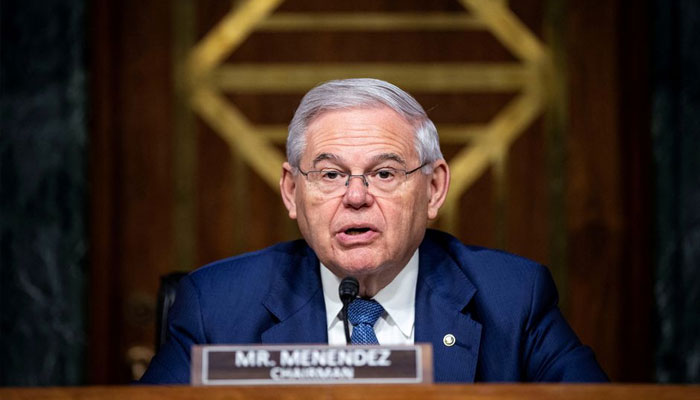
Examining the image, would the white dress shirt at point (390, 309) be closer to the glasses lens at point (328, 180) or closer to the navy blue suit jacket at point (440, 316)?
the navy blue suit jacket at point (440, 316)

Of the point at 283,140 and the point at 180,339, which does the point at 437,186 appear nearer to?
the point at 180,339

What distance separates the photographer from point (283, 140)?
2.96 meters

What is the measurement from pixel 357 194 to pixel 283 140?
1406 millimetres

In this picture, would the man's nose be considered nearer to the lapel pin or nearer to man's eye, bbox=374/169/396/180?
man's eye, bbox=374/169/396/180

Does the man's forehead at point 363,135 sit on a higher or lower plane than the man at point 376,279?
higher

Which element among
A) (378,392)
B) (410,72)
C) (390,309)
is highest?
(410,72)

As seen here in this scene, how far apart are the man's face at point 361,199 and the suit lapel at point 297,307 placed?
0.36ft

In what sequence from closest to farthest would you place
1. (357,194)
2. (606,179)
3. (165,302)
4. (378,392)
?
(378,392)
(357,194)
(165,302)
(606,179)

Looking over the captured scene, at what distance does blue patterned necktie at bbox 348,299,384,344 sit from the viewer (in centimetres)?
164

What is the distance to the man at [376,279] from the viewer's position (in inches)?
63.7

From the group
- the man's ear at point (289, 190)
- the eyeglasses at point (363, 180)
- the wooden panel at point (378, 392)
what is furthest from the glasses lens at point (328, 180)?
the wooden panel at point (378, 392)

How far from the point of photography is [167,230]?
9.55 ft

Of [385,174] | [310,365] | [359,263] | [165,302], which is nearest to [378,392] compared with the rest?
[310,365]

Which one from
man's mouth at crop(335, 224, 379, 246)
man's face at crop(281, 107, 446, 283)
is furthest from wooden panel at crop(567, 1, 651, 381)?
man's mouth at crop(335, 224, 379, 246)
